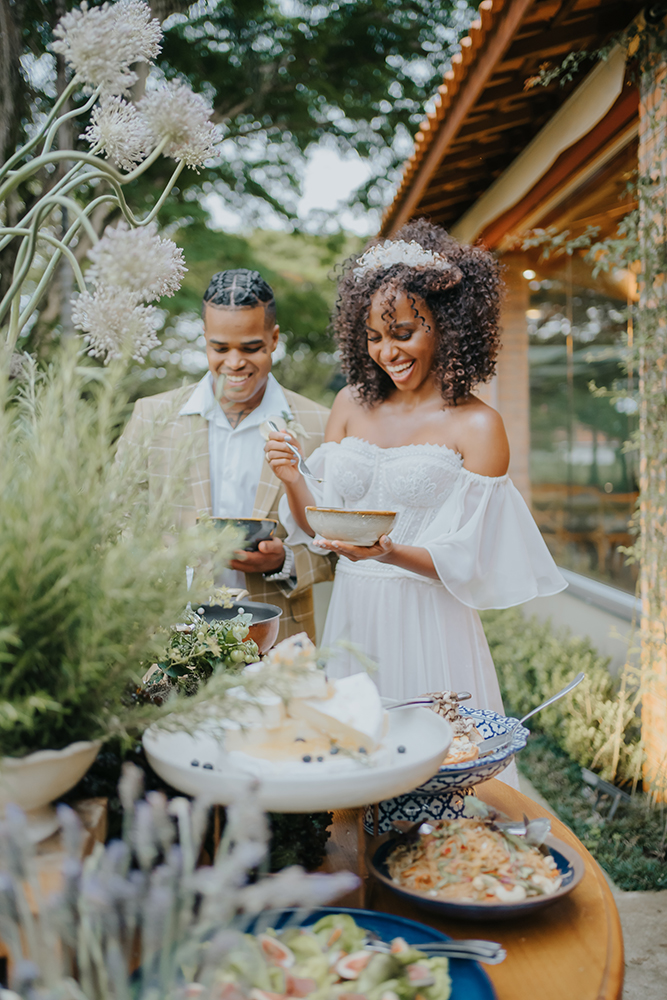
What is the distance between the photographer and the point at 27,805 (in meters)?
0.89

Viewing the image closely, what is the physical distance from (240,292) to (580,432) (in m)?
4.46

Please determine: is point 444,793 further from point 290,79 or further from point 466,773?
point 290,79

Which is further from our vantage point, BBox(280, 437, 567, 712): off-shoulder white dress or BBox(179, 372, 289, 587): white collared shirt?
BBox(179, 372, 289, 587): white collared shirt

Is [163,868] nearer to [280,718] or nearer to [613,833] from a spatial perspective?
[280,718]

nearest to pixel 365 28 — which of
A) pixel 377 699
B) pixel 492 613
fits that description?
pixel 492 613

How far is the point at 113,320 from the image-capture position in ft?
3.43

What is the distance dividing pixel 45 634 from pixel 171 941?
13.8 inches

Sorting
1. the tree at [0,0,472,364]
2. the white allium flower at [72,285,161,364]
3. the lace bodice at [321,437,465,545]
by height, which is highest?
the tree at [0,0,472,364]

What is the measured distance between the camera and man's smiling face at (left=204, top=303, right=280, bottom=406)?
97.2 inches

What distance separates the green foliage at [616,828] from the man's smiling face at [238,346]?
2.46 metres

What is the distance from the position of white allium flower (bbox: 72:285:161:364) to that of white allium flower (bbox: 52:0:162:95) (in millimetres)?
299

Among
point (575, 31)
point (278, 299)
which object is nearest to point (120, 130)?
point (575, 31)

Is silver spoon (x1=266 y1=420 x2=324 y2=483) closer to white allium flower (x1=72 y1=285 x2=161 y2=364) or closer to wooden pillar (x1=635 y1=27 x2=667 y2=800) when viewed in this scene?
white allium flower (x1=72 y1=285 x2=161 y2=364)

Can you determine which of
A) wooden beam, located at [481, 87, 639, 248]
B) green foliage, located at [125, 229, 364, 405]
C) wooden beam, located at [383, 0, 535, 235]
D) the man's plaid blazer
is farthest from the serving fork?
green foliage, located at [125, 229, 364, 405]
